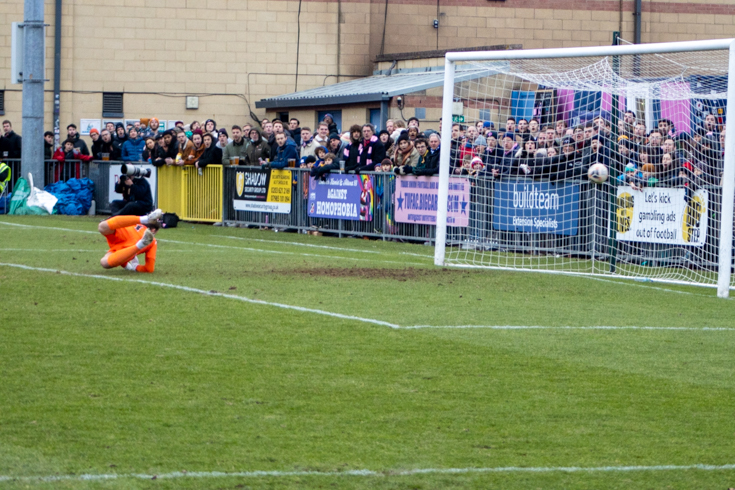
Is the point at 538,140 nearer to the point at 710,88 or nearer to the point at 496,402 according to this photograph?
the point at 710,88

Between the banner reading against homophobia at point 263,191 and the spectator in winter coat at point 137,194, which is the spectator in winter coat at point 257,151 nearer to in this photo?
the banner reading against homophobia at point 263,191

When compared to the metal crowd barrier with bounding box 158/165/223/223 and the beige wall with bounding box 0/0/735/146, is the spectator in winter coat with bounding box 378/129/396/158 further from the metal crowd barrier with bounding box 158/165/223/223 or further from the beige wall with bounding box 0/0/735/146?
the beige wall with bounding box 0/0/735/146

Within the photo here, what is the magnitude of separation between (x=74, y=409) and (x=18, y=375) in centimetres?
103

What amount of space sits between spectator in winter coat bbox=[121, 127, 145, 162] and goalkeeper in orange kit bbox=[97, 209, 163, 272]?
39.9ft

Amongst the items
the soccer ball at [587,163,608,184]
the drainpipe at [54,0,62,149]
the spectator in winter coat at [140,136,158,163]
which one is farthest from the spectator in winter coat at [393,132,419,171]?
the drainpipe at [54,0,62,149]

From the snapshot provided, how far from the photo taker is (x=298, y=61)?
31625 mm

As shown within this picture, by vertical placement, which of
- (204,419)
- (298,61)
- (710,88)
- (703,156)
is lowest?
(204,419)

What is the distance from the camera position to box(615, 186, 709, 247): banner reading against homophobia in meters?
13.9

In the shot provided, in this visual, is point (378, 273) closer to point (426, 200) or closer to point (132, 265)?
point (132, 265)

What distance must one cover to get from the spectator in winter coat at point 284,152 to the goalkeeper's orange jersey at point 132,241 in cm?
748

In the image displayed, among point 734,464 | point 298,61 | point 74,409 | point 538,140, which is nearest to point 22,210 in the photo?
point 298,61

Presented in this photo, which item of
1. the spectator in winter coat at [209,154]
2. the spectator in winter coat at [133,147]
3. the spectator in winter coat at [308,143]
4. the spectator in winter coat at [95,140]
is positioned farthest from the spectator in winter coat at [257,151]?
the spectator in winter coat at [95,140]

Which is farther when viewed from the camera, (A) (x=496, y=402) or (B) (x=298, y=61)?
(B) (x=298, y=61)

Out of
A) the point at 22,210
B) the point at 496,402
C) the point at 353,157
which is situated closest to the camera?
the point at 496,402
